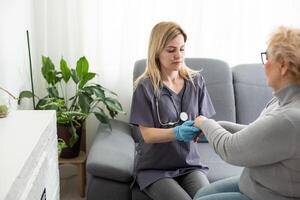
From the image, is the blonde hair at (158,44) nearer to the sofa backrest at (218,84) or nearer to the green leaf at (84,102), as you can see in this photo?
the green leaf at (84,102)

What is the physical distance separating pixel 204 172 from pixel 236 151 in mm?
680

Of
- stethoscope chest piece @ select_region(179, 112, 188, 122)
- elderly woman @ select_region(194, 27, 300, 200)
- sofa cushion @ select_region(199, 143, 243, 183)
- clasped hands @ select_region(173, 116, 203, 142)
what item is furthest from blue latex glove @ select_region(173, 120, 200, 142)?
sofa cushion @ select_region(199, 143, 243, 183)

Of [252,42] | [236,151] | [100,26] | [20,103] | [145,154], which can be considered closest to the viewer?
[236,151]

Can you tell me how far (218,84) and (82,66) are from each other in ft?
2.93

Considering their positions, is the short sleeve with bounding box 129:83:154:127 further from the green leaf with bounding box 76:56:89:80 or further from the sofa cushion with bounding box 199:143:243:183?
the green leaf with bounding box 76:56:89:80

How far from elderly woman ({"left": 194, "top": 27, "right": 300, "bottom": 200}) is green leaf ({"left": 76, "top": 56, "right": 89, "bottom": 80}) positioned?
3.90ft

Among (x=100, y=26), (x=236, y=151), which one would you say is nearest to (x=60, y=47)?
(x=100, y=26)

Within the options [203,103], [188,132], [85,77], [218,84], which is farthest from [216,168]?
[85,77]

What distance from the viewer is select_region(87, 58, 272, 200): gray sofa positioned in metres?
1.89

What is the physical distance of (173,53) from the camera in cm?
185

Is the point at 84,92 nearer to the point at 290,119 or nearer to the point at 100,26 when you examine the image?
the point at 100,26

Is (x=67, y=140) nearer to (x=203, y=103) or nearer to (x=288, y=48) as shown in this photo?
(x=203, y=103)

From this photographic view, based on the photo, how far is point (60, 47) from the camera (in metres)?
2.55

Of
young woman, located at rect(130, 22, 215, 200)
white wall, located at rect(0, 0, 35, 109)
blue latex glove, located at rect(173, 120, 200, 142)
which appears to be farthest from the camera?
white wall, located at rect(0, 0, 35, 109)
